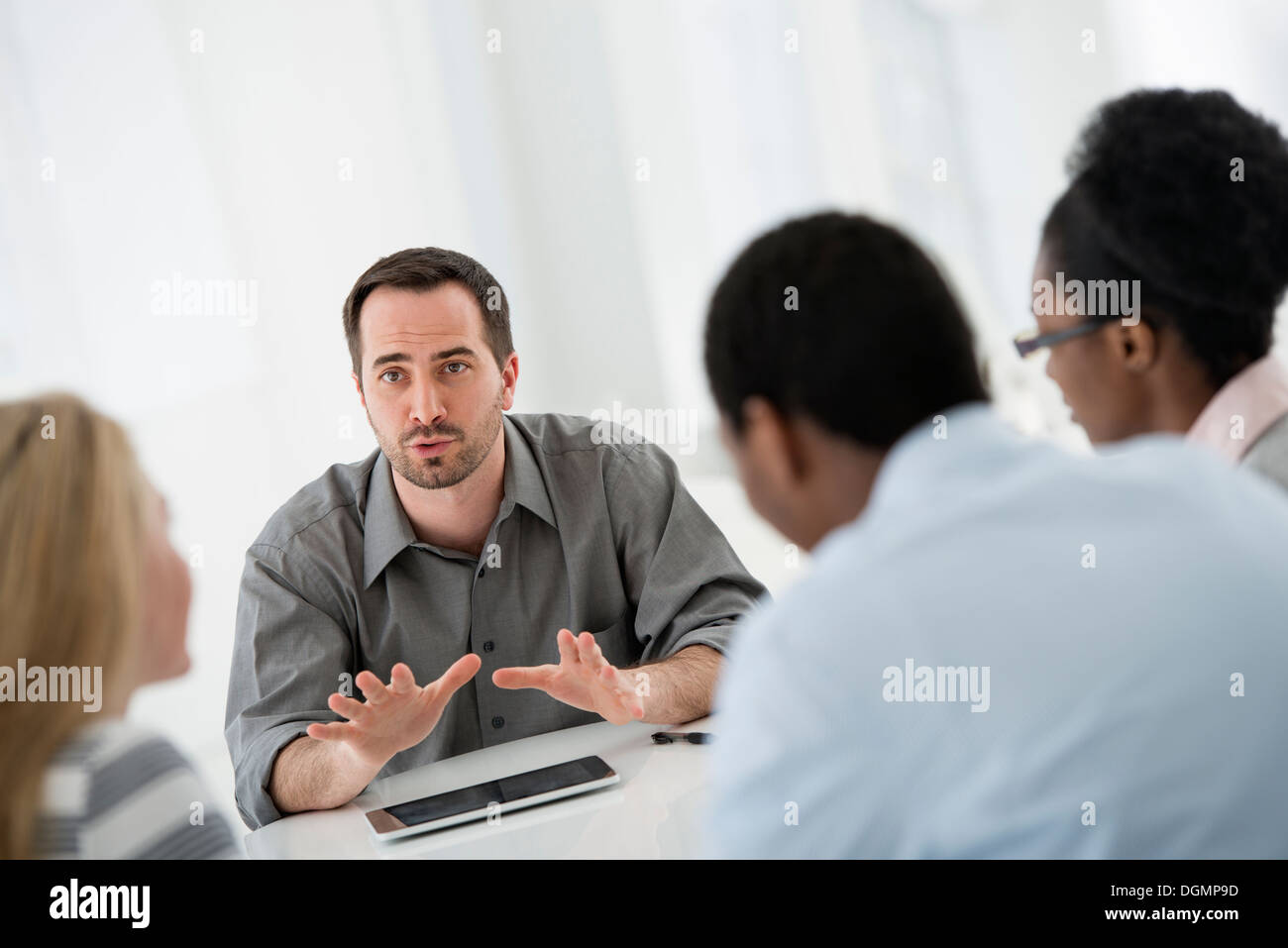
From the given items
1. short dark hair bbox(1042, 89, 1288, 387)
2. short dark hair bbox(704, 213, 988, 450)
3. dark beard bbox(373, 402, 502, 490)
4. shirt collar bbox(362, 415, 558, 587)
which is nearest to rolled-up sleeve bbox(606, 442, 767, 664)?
shirt collar bbox(362, 415, 558, 587)

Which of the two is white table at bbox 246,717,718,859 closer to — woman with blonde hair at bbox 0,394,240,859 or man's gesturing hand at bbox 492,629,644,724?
man's gesturing hand at bbox 492,629,644,724

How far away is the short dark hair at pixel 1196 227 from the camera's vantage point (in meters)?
1.49

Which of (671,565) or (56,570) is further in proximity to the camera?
(671,565)

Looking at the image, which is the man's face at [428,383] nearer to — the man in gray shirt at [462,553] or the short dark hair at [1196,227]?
the man in gray shirt at [462,553]

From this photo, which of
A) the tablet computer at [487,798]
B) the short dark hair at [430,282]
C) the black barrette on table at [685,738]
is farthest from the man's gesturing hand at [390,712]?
the short dark hair at [430,282]

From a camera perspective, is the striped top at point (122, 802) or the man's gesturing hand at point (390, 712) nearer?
the striped top at point (122, 802)

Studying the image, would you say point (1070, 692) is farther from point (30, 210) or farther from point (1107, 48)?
point (1107, 48)

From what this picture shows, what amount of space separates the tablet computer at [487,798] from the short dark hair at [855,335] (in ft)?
2.26

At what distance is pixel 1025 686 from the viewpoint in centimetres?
85

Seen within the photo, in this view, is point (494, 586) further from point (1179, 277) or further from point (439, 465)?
point (1179, 277)

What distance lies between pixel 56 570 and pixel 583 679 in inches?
29.0

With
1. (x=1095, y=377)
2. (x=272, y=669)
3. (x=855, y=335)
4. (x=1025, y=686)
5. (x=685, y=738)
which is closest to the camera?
(x=1025, y=686)

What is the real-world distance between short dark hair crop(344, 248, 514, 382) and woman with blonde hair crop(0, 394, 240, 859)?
98cm

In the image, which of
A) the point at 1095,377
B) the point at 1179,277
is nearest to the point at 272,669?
the point at 1095,377
